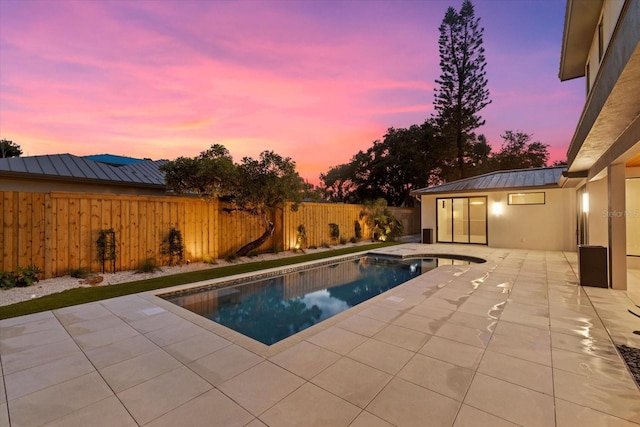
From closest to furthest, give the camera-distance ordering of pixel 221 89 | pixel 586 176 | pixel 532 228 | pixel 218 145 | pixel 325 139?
pixel 586 176, pixel 218 145, pixel 221 89, pixel 532 228, pixel 325 139

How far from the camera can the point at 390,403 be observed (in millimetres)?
2008

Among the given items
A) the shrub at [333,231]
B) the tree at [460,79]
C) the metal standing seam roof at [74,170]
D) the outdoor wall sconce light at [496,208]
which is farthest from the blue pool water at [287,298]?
the tree at [460,79]

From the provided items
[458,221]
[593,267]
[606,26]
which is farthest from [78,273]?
[458,221]

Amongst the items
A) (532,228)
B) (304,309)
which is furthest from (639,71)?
(532,228)

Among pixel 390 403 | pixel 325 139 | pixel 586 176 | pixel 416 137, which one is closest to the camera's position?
pixel 390 403

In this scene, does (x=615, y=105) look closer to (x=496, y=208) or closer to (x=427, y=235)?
(x=496, y=208)

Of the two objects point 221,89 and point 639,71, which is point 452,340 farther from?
point 221,89

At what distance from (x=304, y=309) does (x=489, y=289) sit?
345cm

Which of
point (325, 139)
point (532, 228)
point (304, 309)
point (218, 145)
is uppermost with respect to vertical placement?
point (325, 139)

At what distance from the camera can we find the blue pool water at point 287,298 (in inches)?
166

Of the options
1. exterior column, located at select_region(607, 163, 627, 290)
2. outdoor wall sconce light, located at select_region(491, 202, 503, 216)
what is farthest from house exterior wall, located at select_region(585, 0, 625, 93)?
outdoor wall sconce light, located at select_region(491, 202, 503, 216)

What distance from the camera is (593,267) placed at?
17.1ft

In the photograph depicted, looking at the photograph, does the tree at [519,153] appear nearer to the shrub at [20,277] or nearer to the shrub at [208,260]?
the shrub at [208,260]

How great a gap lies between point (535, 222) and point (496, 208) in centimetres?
137
